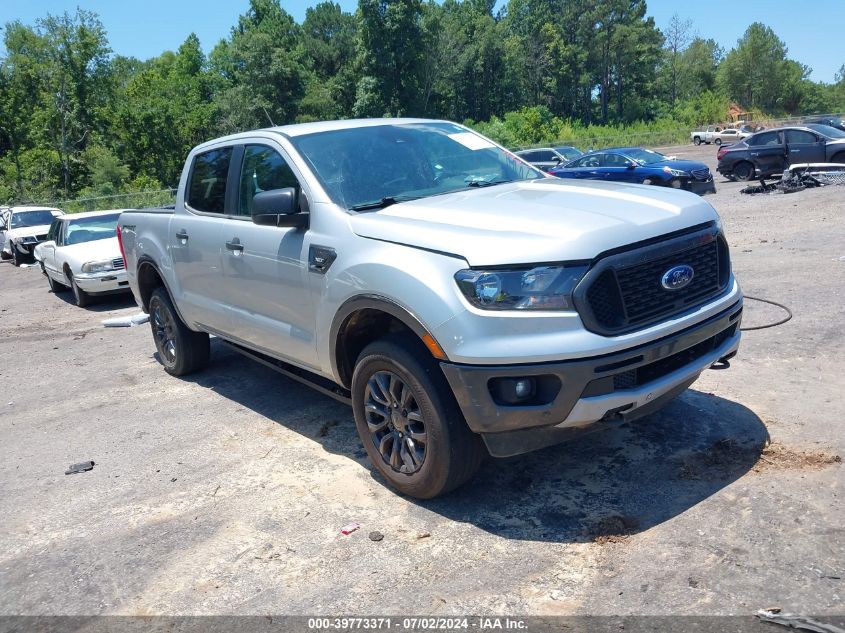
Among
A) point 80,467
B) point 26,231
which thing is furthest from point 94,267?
point 26,231

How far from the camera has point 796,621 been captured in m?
2.92

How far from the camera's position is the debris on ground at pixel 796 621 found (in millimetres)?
2863

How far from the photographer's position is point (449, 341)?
12.1ft

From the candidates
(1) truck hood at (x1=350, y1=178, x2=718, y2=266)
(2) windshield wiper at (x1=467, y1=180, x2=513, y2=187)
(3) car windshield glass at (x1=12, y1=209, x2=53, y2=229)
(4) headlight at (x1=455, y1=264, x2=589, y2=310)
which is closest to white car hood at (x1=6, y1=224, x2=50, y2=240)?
(3) car windshield glass at (x1=12, y1=209, x2=53, y2=229)

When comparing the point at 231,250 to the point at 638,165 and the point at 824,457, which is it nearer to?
the point at 824,457

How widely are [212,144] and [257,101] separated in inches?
2466

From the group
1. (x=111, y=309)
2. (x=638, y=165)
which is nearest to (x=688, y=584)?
(x=111, y=309)

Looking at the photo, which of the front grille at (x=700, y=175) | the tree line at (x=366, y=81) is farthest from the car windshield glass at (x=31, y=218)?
the front grille at (x=700, y=175)

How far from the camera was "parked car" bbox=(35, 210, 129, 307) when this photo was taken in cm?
1238

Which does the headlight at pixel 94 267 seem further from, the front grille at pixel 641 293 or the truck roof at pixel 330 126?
the front grille at pixel 641 293

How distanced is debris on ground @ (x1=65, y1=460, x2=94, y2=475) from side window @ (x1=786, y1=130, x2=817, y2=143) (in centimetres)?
2179

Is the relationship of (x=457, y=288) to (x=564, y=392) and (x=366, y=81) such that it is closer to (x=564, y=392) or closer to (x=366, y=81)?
(x=564, y=392)

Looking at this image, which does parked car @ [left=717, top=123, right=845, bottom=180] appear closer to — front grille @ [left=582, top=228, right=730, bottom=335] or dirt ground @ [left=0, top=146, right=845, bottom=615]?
dirt ground @ [left=0, top=146, right=845, bottom=615]

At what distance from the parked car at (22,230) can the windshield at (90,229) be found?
8.07 metres
